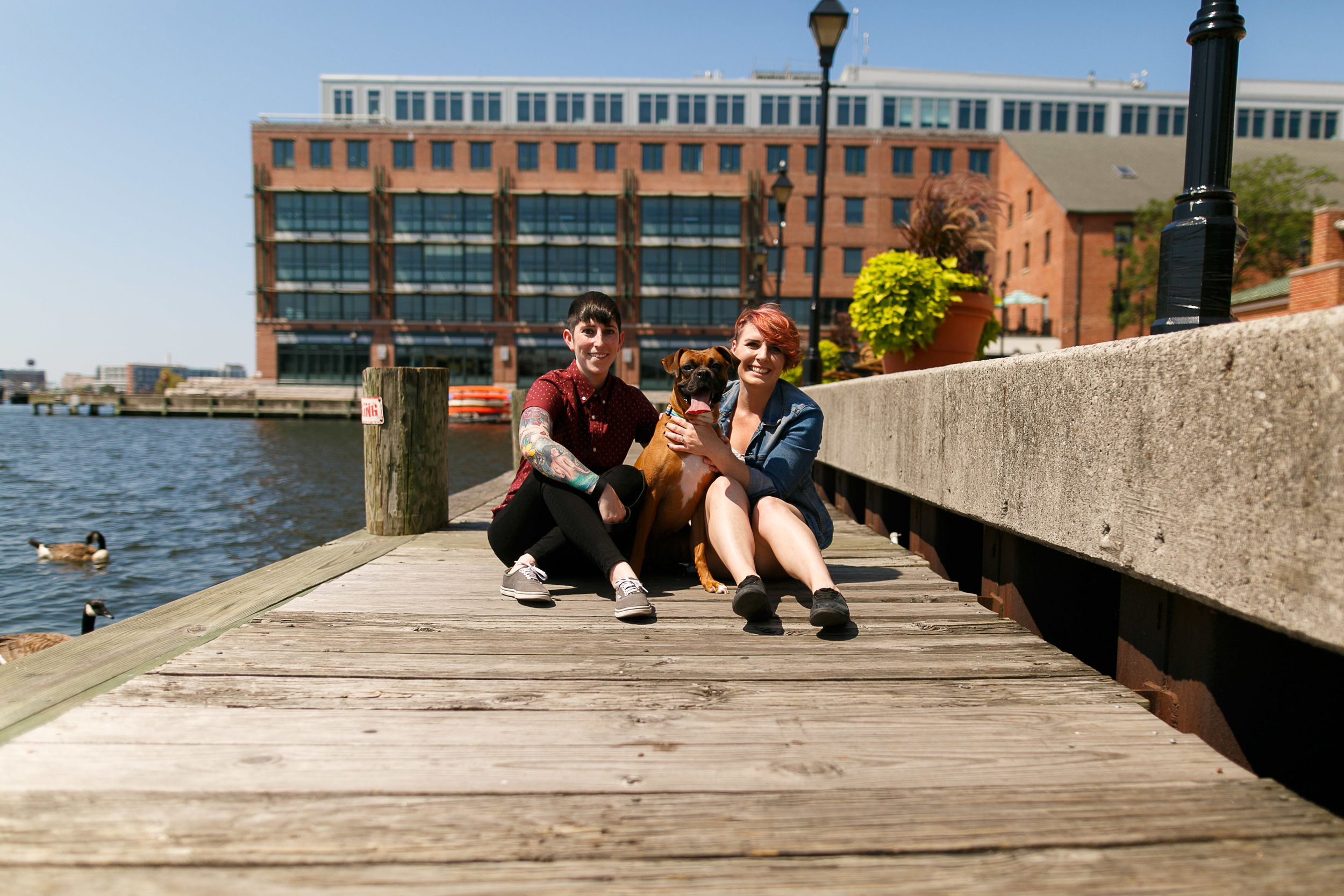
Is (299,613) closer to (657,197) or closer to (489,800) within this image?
(489,800)

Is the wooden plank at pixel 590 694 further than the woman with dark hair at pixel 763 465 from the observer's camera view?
No

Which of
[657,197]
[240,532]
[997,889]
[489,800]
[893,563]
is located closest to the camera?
[997,889]

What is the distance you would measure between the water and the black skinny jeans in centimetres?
679

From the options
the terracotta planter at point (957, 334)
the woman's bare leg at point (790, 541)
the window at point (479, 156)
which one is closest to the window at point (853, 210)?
the window at point (479, 156)

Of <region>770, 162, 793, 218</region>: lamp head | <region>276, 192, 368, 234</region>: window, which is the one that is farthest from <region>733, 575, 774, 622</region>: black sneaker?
<region>276, 192, 368, 234</region>: window

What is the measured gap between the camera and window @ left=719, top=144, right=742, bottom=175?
48.5 m

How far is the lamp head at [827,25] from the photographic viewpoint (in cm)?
913

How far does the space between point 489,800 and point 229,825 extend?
1.73ft

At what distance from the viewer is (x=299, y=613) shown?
317 centimetres

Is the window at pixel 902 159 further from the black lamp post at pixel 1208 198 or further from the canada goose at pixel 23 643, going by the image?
the canada goose at pixel 23 643

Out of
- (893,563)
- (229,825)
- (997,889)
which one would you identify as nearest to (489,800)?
(229,825)

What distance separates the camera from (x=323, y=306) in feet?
164

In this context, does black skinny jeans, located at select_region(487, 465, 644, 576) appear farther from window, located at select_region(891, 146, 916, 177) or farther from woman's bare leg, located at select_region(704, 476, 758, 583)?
window, located at select_region(891, 146, 916, 177)

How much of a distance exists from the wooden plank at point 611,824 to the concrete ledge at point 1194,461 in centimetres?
47
